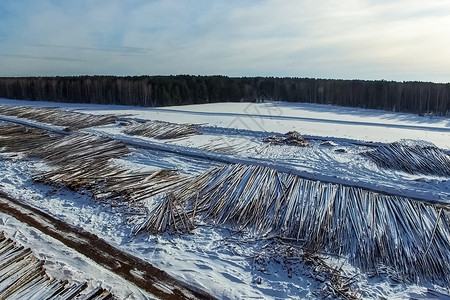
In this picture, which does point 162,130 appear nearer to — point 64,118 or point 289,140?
point 289,140

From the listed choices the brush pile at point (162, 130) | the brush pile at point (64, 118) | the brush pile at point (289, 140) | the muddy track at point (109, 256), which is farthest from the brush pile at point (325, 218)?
the brush pile at point (64, 118)

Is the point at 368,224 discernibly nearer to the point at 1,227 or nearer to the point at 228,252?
the point at 228,252

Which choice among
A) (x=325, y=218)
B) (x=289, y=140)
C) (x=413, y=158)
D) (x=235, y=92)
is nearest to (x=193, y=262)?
(x=325, y=218)

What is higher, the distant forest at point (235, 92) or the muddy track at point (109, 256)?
the distant forest at point (235, 92)

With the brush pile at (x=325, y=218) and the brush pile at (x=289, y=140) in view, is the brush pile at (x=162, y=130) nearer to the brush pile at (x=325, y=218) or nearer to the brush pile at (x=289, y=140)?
the brush pile at (x=289, y=140)

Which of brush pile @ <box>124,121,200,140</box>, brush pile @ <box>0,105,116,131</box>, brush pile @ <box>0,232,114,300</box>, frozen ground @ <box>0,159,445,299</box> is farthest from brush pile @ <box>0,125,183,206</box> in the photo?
brush pile @ <box>0,105,116,131</box>

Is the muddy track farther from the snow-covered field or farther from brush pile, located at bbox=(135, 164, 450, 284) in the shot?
brush pile, located at bbox=(135, 164, 450, 284)

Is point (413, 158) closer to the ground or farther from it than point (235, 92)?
closer to the ground
